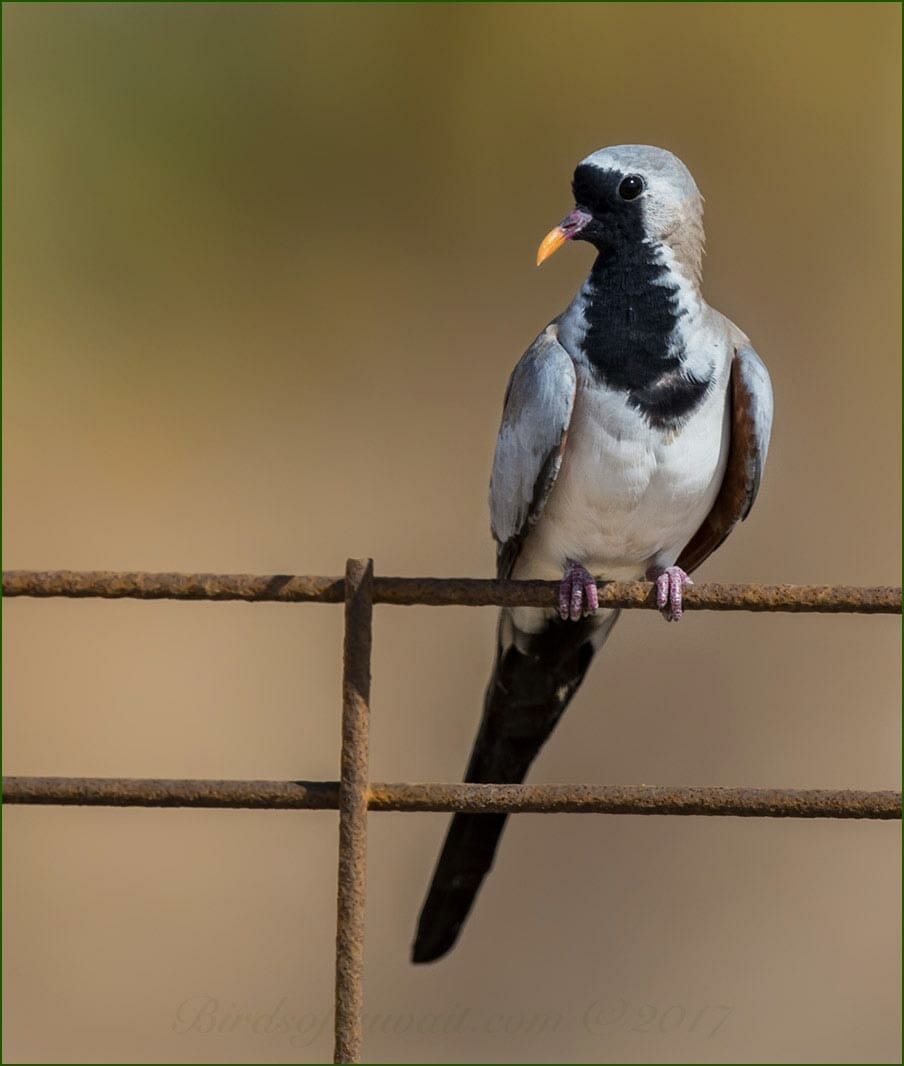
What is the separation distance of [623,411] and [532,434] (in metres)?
0.16

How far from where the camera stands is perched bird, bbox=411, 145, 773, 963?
244 centimetres

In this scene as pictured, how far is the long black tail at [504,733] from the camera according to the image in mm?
2219

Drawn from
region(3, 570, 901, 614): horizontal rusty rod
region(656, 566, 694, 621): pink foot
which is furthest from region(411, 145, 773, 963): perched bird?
region(3, 570, 901, 614): horizontal rusty rod

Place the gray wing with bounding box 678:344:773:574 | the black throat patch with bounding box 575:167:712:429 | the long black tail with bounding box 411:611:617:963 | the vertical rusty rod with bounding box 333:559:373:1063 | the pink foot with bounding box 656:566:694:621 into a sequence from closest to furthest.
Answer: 1. the vertical rusty rod with bounding box 333:559:373:1063
2. the pink foot with bounding box 656:566:694:621
3. the long black tail with bounding box 411:611:617:963
4. the black throat patch with bounding box 575:167:712:429
5. the gray wing with bounding box 678:344:773:574

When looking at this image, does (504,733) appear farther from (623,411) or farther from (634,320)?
(634,320)

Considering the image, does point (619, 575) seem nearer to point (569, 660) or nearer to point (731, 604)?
point (569, 660)

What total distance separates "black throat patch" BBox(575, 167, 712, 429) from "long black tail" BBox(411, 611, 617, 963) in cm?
53

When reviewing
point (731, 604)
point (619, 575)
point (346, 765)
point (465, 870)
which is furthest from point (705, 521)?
point (346, 765)

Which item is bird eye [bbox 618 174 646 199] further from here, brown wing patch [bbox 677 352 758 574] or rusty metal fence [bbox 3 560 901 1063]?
rusty metal fence [bbox 3 560 901 1063]

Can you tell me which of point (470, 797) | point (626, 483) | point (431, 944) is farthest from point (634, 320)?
point (470, 797)

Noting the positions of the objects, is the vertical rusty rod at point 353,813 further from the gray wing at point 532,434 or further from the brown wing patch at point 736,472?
the brown wing patch at point 736,472

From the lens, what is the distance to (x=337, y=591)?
60.6 inches

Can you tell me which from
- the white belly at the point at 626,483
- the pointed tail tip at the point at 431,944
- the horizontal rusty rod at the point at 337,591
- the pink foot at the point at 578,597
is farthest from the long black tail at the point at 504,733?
the horizontal rusty rod at the point at 337,591

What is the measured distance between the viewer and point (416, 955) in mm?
2221
